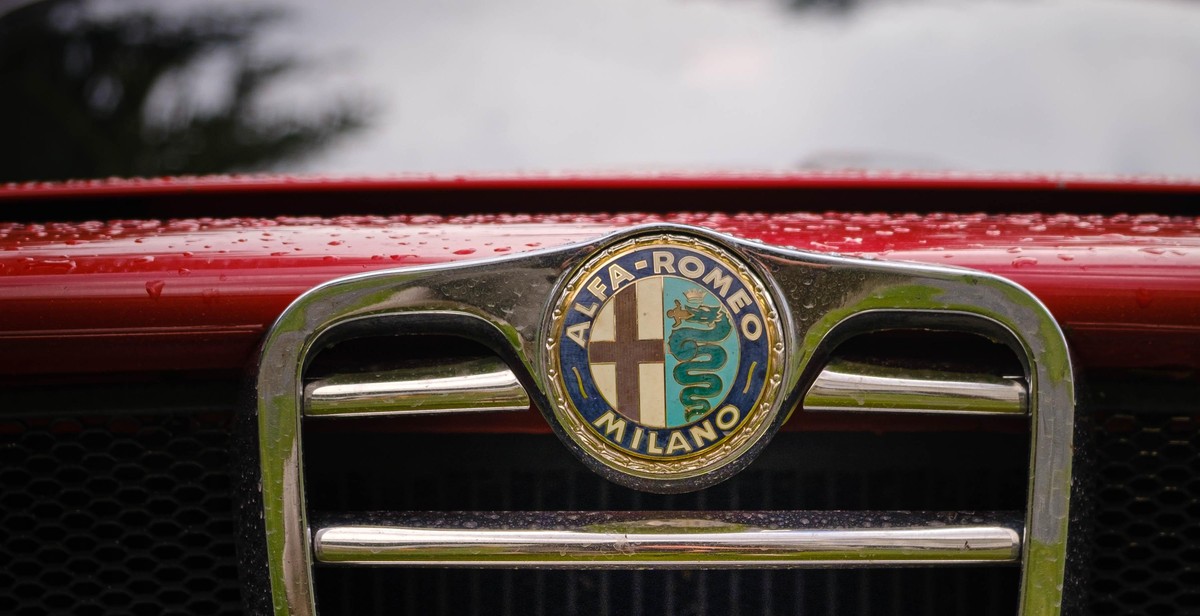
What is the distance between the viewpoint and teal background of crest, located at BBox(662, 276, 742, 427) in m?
0.86

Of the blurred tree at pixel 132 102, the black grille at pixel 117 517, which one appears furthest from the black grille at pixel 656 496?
the blurred tree at pixel 132 102

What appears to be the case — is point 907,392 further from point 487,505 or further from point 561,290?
point 487,505

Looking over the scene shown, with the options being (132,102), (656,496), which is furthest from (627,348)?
(132,102)

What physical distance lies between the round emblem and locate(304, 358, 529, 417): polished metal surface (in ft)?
0.24

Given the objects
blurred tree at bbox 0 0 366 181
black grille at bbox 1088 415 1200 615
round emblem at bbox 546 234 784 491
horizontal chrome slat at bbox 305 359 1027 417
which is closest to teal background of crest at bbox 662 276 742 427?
round emblem at bbox 546 234 784 491

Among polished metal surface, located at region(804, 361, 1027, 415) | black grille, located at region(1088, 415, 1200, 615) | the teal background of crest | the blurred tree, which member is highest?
the blurred tree

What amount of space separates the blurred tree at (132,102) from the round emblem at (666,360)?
969mm

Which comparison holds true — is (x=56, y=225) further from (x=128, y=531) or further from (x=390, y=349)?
(x=390, y=349)

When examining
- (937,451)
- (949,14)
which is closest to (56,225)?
(937,451)

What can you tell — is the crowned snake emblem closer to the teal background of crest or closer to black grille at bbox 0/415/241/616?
the teal background of crest

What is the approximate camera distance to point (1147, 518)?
104 cm

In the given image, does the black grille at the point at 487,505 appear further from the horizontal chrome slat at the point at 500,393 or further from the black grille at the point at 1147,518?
the horizontal chrome slat at the point at 500,393

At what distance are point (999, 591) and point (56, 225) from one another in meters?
1.18

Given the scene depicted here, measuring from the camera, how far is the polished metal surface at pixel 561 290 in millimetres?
883
